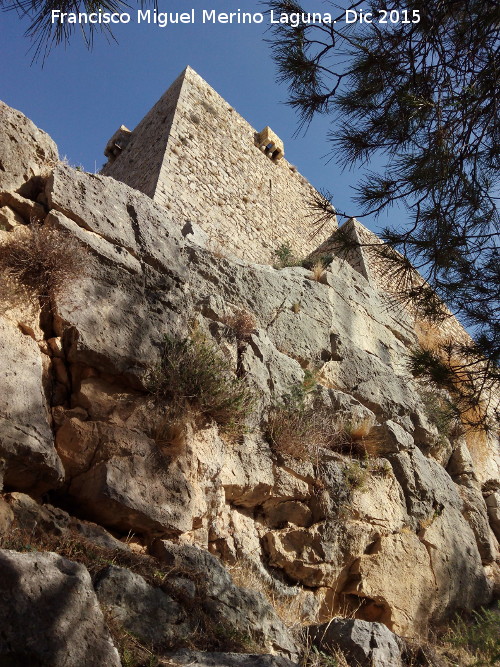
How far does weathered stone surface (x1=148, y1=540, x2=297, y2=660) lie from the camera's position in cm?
339

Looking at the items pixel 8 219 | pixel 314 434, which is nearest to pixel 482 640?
pixel 314 434

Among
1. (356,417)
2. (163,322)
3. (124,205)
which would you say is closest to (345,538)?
(356,417)

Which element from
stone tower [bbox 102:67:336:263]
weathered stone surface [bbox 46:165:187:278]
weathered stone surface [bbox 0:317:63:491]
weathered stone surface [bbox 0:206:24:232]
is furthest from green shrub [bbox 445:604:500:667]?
stone tower [bbox 102:67:336:263]

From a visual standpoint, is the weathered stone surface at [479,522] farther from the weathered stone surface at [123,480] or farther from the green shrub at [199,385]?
the weathered stone surface at [123,480]

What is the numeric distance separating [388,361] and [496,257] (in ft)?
10.4

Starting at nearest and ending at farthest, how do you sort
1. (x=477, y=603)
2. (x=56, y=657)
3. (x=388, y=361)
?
(x=56, y=657) < (x=477, y=603) < (x=388, y=361)

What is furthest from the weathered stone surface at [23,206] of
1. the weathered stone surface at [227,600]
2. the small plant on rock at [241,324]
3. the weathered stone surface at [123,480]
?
the weathered stone surface at [227,600]

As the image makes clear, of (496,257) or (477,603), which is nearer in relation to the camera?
(496,257)

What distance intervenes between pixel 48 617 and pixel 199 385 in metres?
2.44

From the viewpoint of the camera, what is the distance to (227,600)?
3492 mm

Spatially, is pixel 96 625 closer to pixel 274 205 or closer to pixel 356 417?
pixel 356 417

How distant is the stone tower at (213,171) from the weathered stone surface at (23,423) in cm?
529

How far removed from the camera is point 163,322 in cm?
485

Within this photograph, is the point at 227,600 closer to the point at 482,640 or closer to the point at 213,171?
the point at 482,640
